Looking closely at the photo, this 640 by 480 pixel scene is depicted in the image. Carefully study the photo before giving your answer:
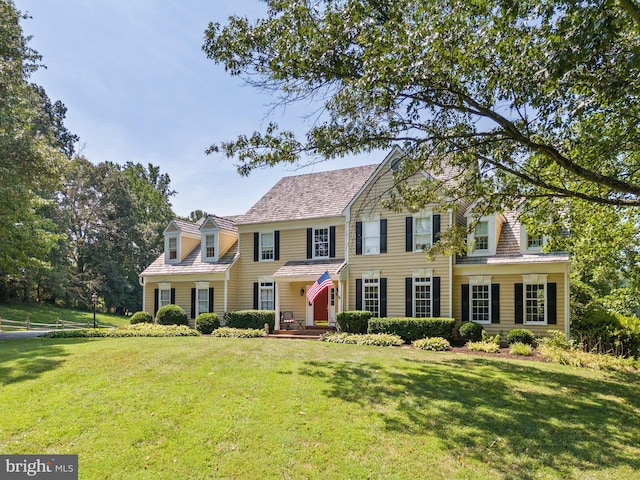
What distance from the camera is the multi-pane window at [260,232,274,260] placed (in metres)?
21.8

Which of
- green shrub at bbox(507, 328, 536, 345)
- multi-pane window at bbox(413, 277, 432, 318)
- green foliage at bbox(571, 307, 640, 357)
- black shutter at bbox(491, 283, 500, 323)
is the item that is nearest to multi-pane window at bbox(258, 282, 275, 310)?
multi-pane window at bbox(413, 277, 432, 318)

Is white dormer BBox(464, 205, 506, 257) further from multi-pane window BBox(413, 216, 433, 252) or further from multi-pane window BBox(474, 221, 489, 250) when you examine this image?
multi-pane window BBox(413, 216, 433, 252)

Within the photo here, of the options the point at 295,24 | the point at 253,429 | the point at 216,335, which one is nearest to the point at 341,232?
the point at 216,335

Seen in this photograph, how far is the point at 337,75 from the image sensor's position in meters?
8.46

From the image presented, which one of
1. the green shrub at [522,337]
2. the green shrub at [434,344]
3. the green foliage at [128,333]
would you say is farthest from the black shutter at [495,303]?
the green foliage at [128,333]

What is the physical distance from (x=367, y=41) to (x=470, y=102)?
7.71 ft

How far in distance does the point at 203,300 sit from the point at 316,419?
17034 millimetres

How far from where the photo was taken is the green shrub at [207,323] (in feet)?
66.1

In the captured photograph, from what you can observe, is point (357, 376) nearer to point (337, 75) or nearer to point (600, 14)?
point (337, 75)

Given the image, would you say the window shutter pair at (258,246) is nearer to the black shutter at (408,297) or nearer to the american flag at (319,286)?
the american flag at (319,286)

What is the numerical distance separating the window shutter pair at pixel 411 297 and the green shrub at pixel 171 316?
38.2 feet

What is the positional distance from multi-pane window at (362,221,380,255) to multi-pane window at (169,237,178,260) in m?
11.9

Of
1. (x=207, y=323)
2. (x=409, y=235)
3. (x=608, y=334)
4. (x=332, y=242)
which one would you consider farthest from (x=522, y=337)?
(x=207, y=323)

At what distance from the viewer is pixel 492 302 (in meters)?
17.1
